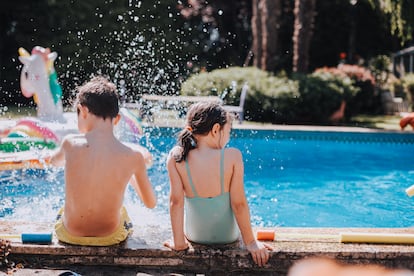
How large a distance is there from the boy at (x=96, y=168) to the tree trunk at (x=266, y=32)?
1069cm

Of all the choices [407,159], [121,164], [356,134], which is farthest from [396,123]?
[121,164]

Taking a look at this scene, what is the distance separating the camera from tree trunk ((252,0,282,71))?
1277 cm

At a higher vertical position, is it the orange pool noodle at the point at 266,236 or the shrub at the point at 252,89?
the shrub at the point at 252,89

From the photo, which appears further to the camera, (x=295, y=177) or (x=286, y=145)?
(x=286, y=145)

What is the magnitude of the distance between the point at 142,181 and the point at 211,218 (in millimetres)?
394

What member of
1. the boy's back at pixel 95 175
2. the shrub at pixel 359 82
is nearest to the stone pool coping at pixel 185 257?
the boy's back at pixel 95 175

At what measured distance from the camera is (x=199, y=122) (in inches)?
100

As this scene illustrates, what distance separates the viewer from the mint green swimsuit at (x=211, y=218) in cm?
261

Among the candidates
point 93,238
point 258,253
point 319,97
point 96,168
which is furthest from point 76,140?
point 319,97

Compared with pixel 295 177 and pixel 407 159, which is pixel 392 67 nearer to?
pixel 407 159

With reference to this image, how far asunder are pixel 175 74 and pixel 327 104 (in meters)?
6.13

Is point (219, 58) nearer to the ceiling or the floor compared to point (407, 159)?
nearer to the ceiling

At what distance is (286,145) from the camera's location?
28.4ft

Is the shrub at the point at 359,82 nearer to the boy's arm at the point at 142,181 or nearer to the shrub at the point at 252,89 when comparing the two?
the shrub at the point at 252,89
